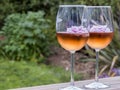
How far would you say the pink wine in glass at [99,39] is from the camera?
5.77 ft

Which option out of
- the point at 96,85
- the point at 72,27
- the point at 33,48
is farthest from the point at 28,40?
the point at 72,27

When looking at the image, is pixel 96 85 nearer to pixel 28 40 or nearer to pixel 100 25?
pixel 100 25

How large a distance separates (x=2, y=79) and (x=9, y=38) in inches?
59.0

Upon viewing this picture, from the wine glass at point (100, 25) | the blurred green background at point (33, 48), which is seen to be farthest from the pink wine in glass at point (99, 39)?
the blurred green background at point (33, 48)

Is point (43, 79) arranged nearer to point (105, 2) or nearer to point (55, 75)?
point (55, 75)

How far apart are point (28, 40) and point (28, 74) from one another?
3.18ft

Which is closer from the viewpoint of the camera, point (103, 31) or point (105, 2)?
point (103, 31)

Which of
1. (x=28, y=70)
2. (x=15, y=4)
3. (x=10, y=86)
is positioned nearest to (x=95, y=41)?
(x=10, y=86)

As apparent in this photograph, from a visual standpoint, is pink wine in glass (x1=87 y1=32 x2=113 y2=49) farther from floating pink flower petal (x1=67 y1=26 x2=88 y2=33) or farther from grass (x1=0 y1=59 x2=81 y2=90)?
grass (x1=0 y1=59 x2=81 y2=90)

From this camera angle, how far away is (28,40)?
19.6ft

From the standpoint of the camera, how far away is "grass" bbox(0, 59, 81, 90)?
471cm

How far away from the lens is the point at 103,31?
5.78ft

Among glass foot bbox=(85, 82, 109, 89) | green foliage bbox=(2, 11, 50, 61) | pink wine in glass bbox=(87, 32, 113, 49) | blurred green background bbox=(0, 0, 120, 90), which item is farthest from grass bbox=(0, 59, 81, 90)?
pink wine in glass bbox=(87, 32, 113, 49)

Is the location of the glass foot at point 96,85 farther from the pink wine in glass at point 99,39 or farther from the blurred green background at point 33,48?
the blurred green background at point 33,48
